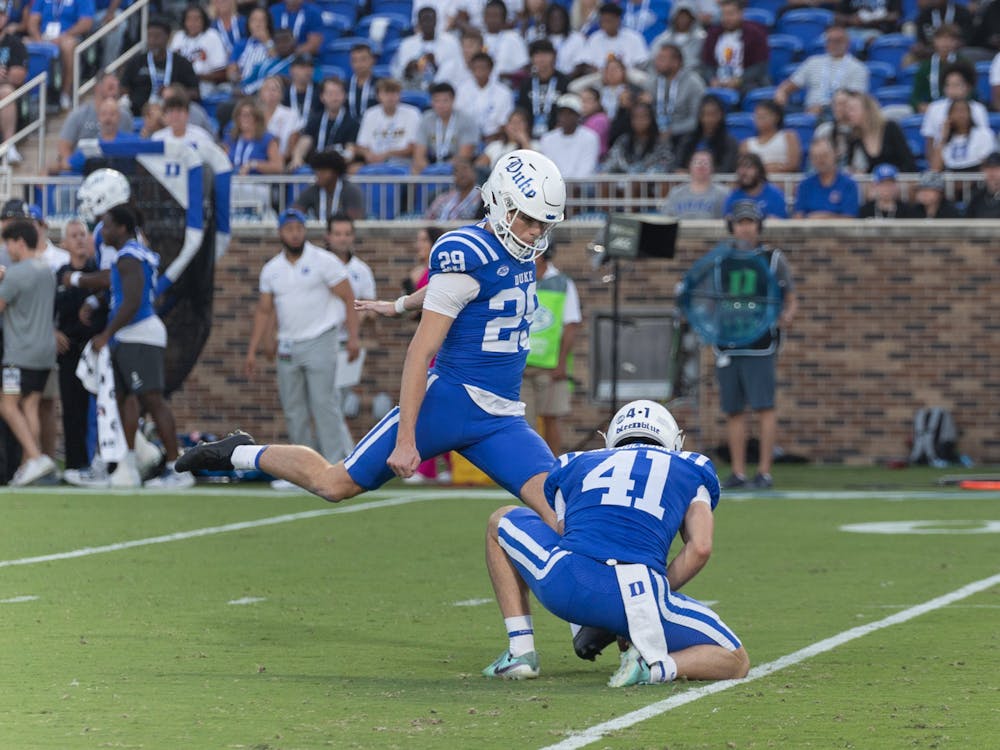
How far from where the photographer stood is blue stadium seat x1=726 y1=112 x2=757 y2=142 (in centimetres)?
2084

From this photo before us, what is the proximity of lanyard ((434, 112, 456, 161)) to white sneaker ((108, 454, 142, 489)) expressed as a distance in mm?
5909

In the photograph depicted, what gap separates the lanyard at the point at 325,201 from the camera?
19.4 metres

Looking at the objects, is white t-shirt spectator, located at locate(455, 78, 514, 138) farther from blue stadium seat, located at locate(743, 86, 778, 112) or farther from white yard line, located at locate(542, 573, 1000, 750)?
white yard line, located at locate(542, 573, 1000, 750)

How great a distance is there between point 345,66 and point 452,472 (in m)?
7.77

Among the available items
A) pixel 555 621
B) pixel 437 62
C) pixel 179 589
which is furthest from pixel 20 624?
pixel 437 62

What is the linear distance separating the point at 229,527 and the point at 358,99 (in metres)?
9.22

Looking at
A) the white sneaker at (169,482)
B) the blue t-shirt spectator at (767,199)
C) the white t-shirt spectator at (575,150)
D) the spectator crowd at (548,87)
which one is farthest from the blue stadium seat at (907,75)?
the white sneaker at (169,482)

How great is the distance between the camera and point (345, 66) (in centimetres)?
2342

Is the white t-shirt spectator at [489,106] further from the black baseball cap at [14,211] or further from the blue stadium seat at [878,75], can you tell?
the black baseball cap at [14,211]

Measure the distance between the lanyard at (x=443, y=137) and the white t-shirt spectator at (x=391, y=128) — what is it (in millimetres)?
216

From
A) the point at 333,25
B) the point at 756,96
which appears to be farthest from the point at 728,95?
the point at 333,25

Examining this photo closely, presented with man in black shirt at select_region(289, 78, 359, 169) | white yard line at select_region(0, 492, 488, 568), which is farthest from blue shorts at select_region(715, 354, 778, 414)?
man in black shirt at select_region(289, 78, 359, 169)

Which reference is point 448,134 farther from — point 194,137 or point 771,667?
point 771,667

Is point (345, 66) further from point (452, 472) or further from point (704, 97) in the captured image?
Result: point (452, 472)
